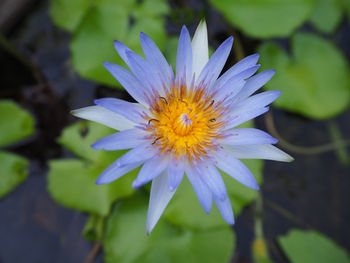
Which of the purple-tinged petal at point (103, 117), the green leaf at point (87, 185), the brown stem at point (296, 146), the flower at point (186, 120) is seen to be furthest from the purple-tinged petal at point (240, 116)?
the brown stem at point (296, 146)

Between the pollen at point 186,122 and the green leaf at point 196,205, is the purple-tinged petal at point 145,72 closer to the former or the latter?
the pollen at point 186,122

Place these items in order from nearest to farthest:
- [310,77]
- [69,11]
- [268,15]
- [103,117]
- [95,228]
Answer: [103,117]
[95,228]
[268,15]
[69,11]
[310,77]

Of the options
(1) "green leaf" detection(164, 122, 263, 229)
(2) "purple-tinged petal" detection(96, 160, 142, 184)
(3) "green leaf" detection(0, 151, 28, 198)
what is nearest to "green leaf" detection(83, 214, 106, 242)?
(1) "green leaf" detection(164, 122, 263, 229)

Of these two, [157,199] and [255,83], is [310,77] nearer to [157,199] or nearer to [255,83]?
[255,83]

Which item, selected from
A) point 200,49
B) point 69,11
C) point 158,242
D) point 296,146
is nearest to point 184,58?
point 200,49

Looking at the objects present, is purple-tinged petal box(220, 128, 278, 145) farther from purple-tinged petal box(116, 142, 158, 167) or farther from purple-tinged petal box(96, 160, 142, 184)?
purple-tinged petal box(96, 160, 142, 184)

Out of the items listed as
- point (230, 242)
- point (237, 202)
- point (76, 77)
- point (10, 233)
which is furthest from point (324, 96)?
point (10, 233)

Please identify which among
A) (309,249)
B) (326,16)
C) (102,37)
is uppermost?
(326,16)
